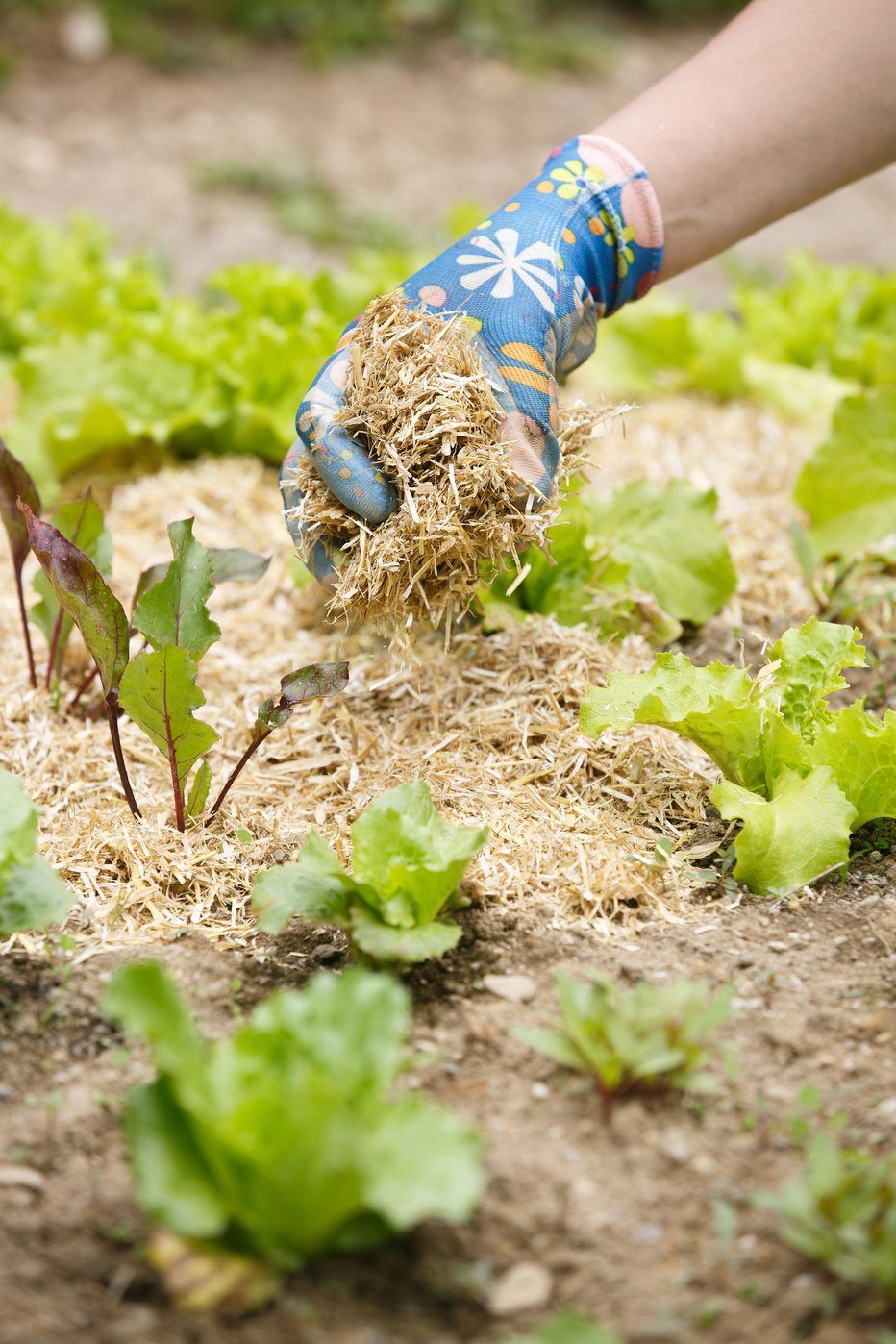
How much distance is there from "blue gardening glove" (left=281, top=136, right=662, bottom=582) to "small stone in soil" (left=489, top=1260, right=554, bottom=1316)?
1.04 meters

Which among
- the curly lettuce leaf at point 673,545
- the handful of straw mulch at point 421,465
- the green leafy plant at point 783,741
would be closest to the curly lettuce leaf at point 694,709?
the green leafy plant at point 783,741

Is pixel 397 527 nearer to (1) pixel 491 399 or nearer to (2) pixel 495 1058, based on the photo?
(1) pixel 491 399

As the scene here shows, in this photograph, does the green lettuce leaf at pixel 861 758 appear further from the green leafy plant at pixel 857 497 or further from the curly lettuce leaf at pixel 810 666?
the green leafy plant at pixel 857 497

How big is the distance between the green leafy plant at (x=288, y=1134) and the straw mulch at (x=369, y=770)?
0.46m

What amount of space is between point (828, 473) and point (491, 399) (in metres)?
1.12

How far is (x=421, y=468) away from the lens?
176cm

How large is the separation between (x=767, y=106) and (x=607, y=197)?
31 cm

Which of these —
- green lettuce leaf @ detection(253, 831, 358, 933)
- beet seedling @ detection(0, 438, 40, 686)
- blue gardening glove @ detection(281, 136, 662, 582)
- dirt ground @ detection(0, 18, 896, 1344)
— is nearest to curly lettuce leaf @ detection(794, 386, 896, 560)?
dirt ground @ detection(0, 18, 896, 1344)

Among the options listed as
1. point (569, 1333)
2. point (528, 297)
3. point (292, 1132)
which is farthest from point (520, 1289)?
point (528, 297)

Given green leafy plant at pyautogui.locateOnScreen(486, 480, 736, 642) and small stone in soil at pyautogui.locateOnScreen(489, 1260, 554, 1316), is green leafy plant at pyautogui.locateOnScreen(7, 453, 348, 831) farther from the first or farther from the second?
small stone in soil at pyautogui.locateOnScreen(489, 1260, 554, 1316)

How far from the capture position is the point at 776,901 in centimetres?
163

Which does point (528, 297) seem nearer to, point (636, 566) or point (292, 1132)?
point (636, 566)

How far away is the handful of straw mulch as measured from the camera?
67.3 inches

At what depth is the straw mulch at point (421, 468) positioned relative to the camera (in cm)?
171
